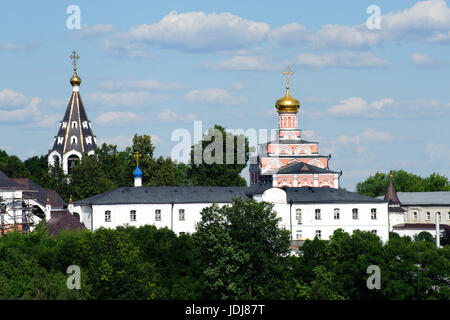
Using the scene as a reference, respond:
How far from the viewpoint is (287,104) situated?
82.8m

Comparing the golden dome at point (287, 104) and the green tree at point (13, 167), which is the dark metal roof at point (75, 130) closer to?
the green tree at point (13, 167)

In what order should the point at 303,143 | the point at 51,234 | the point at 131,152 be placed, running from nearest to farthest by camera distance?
1. the point at 51,234
2. the point at 303,143
3. the point at 131,152

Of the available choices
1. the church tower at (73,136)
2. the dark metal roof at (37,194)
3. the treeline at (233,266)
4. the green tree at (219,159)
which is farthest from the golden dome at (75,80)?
A: the treeline at (233,266)

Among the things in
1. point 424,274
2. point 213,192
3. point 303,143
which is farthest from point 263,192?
point 424,274

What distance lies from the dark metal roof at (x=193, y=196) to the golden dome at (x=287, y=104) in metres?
12.1

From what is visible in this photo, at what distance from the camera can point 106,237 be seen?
160ft

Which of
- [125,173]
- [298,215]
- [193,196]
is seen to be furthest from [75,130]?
[298,215]

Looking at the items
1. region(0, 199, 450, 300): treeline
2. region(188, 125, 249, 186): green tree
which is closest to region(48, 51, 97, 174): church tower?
region(188, 125, 249, 186): green tree

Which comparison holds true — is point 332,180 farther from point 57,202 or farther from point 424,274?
point 424,274

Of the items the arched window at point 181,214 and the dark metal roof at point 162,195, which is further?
the arched window at point 181,214

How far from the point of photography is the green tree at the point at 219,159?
9244 centimetres

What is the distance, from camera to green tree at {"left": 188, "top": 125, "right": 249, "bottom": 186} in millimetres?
92438

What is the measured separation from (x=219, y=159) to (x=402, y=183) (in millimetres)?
23697
